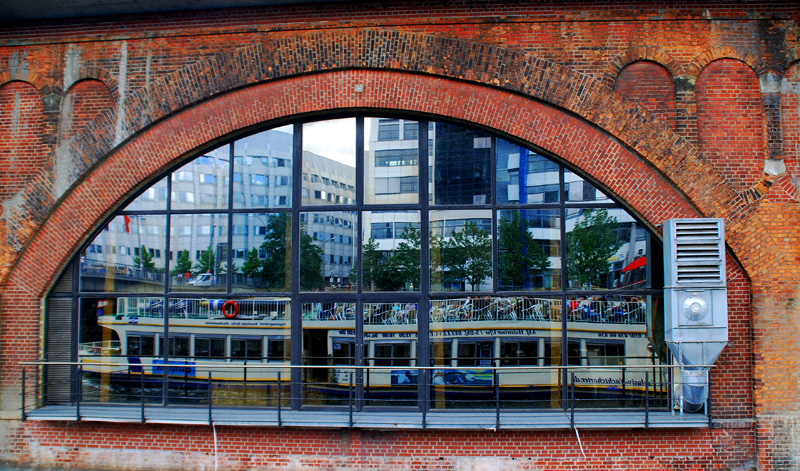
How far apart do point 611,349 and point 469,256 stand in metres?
2.66

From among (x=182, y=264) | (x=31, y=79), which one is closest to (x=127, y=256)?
(x=182, y=264)

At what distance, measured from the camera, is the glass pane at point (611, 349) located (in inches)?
348

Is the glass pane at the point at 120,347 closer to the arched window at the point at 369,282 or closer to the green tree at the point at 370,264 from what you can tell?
the arched window at the point at 369,282

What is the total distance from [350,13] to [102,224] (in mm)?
5505

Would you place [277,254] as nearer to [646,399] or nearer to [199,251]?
[199,251]

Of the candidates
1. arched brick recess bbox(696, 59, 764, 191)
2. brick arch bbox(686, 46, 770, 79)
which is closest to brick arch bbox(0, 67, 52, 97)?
brick arch bbox(686, 46, 770, 79)

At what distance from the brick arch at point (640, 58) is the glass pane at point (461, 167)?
2095 mm

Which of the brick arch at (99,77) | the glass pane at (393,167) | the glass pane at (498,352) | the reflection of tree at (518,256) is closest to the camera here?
the glass pane at (498,352)

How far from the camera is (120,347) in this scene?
955 cm

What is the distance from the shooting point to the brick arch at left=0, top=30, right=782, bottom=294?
28.3 ft

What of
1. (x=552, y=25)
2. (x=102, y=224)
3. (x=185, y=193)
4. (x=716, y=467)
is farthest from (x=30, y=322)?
(x=716, y=467)

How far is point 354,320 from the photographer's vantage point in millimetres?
9188

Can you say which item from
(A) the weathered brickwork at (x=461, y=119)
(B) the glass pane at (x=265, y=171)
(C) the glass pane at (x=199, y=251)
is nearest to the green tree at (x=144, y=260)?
(C) the glass pane at (x=199, y=251)

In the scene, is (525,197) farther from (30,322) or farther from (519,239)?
(30,322)
